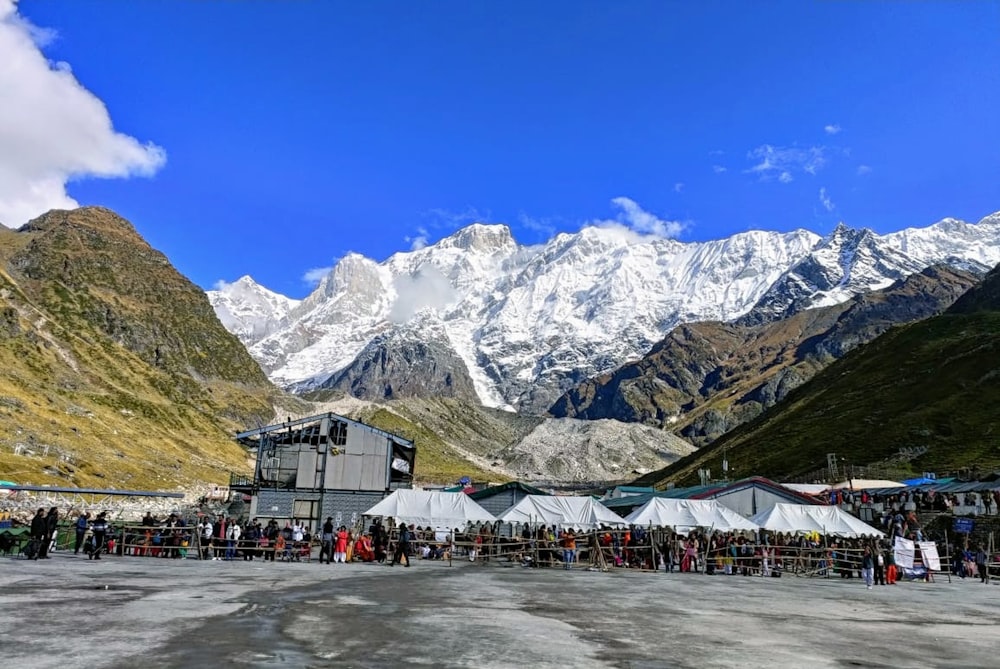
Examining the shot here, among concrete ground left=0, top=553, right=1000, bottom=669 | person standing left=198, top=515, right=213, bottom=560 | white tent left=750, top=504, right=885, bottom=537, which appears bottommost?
concrete ground left=0, top=553, right=1000, bottom=669

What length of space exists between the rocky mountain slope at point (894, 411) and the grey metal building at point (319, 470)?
71.4m

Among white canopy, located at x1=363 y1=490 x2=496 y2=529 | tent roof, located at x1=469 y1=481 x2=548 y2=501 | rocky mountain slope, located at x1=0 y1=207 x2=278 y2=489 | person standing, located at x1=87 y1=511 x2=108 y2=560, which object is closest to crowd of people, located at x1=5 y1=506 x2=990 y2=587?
person standing, located at x1=87 y1=511 x2=108 y2=560

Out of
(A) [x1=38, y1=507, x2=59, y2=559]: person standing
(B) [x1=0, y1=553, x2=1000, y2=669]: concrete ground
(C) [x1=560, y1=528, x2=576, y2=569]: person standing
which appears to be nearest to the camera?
(B) [x1=0, y1=553, x2=1000, y2=669]: concrete ground

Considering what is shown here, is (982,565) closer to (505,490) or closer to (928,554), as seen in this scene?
(928,554)

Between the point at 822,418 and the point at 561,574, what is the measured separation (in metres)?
126

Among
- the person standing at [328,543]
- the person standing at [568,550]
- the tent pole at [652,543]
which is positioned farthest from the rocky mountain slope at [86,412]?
the tent pole at [652,543]

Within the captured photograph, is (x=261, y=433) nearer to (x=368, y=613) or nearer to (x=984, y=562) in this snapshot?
(x=368, y=613)

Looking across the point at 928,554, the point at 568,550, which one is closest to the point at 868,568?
the point at 928,554

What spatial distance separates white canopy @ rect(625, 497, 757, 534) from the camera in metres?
42.8

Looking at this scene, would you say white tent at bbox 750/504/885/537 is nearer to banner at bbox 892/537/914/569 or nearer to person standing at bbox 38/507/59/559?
banner at bbox 892/537/914/569

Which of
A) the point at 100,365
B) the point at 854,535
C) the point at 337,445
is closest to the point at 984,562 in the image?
the point at 854,535

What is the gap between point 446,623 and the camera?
15625mm

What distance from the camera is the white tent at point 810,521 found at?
42188 mm

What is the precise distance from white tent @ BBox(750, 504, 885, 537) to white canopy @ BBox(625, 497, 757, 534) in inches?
44.4
